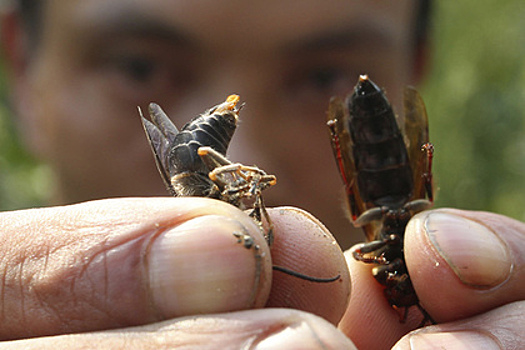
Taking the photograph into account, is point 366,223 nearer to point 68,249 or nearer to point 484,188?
point 68,249

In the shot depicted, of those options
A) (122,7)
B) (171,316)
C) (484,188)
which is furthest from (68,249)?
(484,188)

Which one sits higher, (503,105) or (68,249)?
(68,249)

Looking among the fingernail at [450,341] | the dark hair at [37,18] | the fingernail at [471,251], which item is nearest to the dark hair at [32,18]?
the dark hair at [37,18]

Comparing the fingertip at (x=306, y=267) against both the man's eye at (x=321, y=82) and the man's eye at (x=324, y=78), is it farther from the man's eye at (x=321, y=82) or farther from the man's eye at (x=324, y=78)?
the man's eye at (x=324, y=78)

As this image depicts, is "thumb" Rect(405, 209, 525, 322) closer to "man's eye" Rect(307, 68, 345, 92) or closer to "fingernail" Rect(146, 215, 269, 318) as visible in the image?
"fingernail" Rect(146, 215, 269, 318)

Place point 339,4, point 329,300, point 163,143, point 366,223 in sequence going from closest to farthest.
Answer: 1. point 329,300
2. point 163,143
3. point 366,223
4. point 339,4
